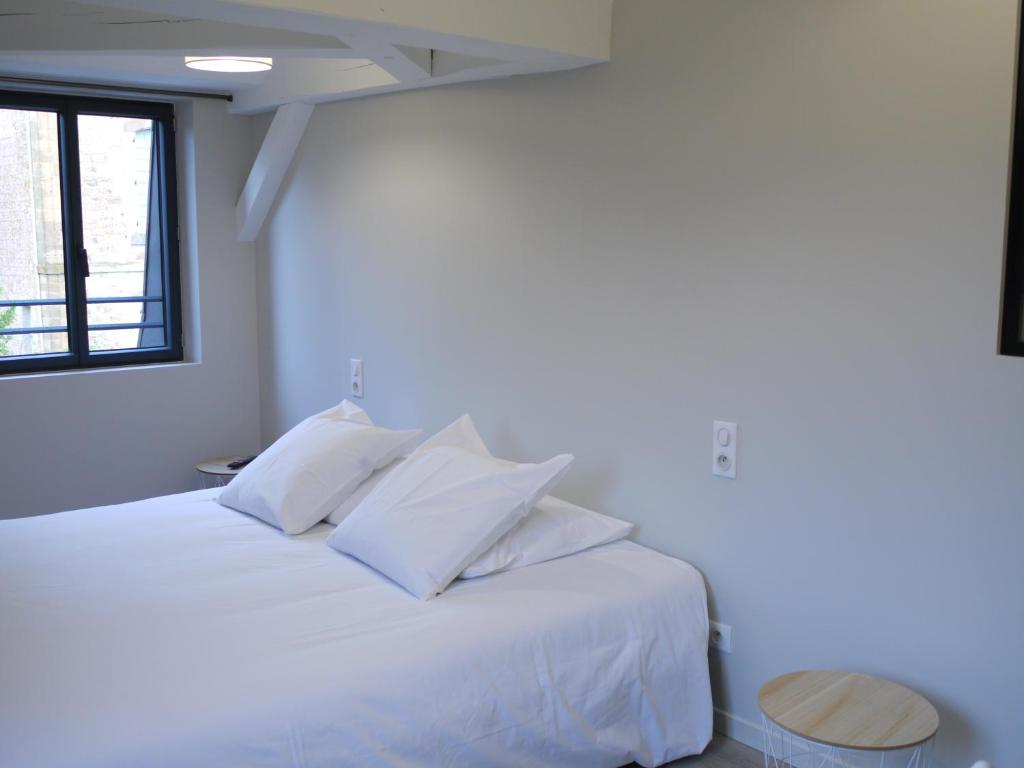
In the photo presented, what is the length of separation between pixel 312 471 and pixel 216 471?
1.28 m

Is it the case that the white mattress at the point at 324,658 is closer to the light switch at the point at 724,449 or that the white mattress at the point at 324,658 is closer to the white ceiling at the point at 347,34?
the light switch at the point at 724,449

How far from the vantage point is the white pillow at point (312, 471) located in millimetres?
3059

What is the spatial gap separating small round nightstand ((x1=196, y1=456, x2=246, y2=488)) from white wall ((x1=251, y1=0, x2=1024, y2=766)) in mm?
1203

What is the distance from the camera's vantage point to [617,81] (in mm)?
2809

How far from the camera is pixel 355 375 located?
3.98m

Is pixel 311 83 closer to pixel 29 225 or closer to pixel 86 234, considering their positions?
pixel 86 234

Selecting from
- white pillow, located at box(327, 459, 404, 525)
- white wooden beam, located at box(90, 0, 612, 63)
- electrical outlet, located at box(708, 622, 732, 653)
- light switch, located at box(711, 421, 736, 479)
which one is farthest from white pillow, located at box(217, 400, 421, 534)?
white wooden beam, located at box(90, 0, 612, 63)

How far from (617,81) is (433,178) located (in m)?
0.91

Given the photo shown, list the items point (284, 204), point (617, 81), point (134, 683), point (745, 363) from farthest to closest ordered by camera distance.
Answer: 1. point (284, 204)
2. point (617, 81)
3. point (745, 363)
4. point (134, 683)

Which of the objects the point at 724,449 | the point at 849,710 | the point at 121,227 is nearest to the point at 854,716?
the point at 849,710

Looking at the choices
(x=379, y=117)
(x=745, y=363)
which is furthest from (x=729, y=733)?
(x=379, y=117)

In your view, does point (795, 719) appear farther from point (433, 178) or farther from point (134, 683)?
point (433, 178)

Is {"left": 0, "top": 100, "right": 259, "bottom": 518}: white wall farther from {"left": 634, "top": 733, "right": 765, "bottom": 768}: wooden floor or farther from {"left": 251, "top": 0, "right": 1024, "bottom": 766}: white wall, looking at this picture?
{"left": 634, "top": 733, "right": 765, "bottom": 768}: wooden floor

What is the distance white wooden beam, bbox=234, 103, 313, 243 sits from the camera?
4.08m
